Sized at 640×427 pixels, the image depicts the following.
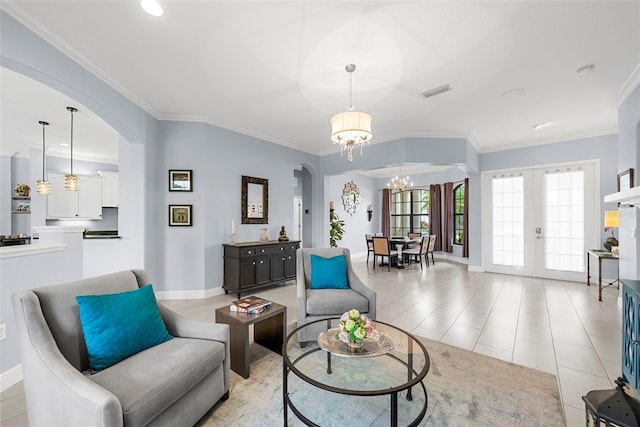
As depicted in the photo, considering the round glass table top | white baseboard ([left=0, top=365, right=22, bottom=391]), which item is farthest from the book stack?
white baseboard ([left=0, top=365, right=22, bottom=391])

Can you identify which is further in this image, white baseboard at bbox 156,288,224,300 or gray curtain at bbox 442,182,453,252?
gray curtain at bbox 442,182,453,252

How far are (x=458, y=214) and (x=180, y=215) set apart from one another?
7746mm

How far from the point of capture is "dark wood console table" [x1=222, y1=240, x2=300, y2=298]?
4359 millimetres

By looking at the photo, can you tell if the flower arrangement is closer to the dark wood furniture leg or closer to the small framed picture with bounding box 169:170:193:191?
the dark wood furniture leg

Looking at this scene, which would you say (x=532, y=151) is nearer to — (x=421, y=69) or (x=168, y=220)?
(x=421, y=69)

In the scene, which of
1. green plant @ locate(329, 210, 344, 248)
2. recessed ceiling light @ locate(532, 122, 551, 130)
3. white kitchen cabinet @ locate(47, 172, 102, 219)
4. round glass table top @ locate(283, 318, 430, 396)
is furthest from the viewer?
green plant @ locate(329, 210, 344, 248)

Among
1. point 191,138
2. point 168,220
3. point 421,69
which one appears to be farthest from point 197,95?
point 421,69

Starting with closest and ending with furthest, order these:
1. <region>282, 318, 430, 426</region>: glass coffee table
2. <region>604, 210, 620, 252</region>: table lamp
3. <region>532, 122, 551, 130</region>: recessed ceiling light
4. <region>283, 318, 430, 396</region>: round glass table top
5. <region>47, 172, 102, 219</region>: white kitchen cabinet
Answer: <region>282, 318, 430, 426</region>: glass coffee table
<region>283, 318, 430, 396</region>: round glass table top
<region>604, 210, 620, 252</region>: table lamp
<region>532, 122, 551, 130</region>: recessed ceiling light
<region>47, 172, 102, 219</region>: white kitchen cabinet

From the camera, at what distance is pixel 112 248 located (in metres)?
4.01

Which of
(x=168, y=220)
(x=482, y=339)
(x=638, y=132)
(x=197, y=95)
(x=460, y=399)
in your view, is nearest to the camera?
(x=460, y=399)

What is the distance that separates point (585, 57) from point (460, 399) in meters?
3.55

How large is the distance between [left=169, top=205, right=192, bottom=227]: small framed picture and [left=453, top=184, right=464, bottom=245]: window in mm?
7533

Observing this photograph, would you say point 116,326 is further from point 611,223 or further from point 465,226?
point 465,226

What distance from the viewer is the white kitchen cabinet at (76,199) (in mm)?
6140
